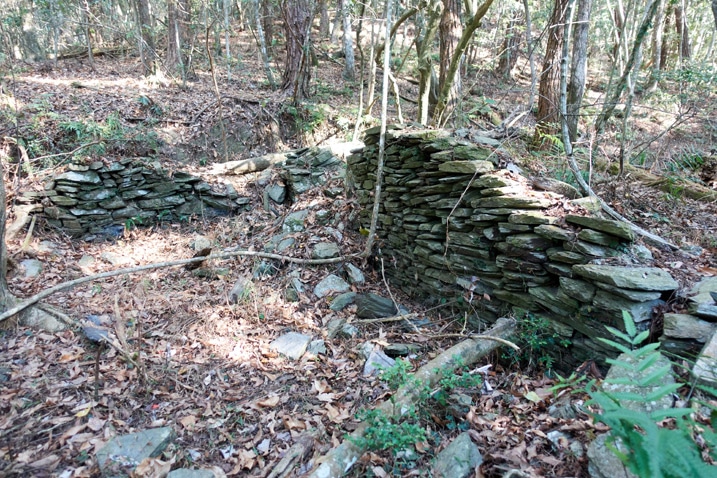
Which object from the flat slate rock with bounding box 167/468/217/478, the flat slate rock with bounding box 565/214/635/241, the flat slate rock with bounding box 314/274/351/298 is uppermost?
the flat slate rock with bounding box 565/214/635/241

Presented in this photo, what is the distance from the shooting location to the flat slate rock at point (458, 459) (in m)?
2.39

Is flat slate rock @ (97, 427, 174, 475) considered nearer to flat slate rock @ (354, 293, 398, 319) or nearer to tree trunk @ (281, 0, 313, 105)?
flat slate rock @ (354, 293, 398, 319)

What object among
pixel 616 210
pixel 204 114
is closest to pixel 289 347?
pixel 616 210

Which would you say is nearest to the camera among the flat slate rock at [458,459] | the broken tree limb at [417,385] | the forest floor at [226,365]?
the flat slate rock at [458,459]

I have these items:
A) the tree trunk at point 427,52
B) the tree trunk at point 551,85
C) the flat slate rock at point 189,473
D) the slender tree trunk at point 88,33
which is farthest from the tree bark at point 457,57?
the slender tree trunk at point 88,33

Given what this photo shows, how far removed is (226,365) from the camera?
3.80 meters

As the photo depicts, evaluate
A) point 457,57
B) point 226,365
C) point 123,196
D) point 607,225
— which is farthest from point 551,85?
point 123,196

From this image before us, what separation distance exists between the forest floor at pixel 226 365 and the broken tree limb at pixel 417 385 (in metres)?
0.12

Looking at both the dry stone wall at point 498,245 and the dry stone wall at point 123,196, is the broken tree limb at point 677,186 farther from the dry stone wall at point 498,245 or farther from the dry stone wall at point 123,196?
the dry stone wall at point 123,196

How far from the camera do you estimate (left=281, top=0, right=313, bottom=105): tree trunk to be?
344 inches

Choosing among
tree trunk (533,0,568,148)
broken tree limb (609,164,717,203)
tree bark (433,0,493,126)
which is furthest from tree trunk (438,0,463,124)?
broken tree limb (609,164,717,203)

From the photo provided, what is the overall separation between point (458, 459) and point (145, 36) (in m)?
12.6

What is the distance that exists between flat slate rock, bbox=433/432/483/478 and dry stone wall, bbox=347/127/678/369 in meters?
1.27

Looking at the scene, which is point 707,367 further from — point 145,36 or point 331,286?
point 145,36
